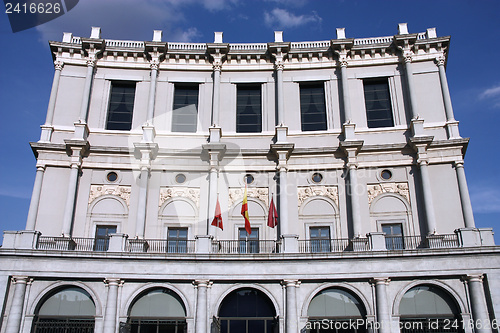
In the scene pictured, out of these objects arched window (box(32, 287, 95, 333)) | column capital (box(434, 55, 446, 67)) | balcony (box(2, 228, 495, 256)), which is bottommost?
arched window (box(32, 287, 95, 333))

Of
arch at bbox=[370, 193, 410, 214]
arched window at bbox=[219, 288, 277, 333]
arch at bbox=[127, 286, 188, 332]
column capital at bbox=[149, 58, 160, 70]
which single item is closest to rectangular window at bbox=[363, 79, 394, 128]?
arch at bbox=[370, 193, 410, 214]

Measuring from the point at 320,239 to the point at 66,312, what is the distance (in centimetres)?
1338

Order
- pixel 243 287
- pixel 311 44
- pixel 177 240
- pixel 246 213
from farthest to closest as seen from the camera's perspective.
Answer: pixel 311 44
pixel 177 240
pixel 246 213
pixel 243 287

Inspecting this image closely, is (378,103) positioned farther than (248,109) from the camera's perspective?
No

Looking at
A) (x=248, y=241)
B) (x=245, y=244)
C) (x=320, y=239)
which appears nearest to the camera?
(x=248, y=241)

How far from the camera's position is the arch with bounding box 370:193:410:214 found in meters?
27.8

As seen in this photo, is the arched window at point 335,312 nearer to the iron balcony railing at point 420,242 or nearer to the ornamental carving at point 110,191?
the iron balcony railing at point 420,242

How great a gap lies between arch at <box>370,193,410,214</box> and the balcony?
1.61 metres

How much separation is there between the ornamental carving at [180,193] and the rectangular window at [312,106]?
778 cm

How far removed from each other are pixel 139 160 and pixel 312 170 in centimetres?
1015

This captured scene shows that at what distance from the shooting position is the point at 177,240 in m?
26.6

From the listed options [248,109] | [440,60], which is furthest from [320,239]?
[440,60]

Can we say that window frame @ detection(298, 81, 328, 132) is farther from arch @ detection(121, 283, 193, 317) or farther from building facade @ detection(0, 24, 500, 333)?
arch @ detection(121, 283, 193, 317)

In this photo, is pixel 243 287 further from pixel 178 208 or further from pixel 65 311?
pixel 65 311
